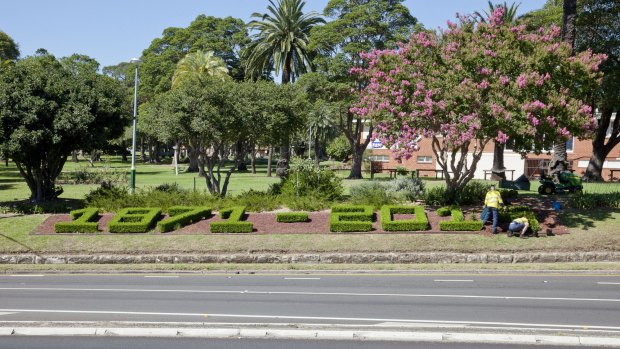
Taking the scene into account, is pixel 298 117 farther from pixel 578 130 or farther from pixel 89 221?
pixel 578 130

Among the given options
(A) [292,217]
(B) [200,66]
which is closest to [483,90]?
(A) [292,217]

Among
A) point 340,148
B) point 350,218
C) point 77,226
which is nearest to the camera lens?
point 350,218

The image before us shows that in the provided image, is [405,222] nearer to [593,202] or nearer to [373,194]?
[373,194]

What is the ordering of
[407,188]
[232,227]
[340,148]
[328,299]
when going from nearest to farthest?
[328,299], [232,227], [407,188], [340,148]

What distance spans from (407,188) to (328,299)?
1534 cm

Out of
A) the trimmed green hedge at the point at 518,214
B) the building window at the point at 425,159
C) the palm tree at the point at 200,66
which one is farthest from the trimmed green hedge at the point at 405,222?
the building window at the point at 425,159

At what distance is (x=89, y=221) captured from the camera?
1051 inches

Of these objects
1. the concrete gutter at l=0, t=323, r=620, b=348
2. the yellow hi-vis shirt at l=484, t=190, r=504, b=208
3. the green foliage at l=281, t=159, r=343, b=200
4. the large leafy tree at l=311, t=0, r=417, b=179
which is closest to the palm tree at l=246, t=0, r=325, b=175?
the large leafy tree at l=311, t=0, r=417, b=179

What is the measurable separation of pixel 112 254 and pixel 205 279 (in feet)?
19.8

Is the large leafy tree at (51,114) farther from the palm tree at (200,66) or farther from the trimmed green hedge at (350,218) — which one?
the palm tree at (200,66)

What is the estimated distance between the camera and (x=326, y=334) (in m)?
11.4

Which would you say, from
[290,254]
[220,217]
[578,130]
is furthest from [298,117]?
[578,130]

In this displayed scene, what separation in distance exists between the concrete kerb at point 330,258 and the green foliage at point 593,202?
4.68 m

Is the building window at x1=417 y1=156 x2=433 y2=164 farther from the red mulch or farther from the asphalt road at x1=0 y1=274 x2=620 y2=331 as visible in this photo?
the asphalt road at x1=0 y1=274 x2=620 y2=331
